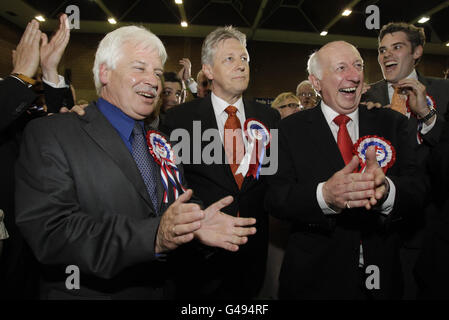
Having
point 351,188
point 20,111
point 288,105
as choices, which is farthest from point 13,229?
point 288,105

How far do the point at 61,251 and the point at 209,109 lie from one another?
134 cm

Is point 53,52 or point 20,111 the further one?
point 53,52

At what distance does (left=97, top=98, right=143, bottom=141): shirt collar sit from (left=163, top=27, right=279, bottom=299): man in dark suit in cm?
58

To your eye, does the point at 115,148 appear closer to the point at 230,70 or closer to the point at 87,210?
the point at 87,210

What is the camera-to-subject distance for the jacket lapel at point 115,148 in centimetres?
128

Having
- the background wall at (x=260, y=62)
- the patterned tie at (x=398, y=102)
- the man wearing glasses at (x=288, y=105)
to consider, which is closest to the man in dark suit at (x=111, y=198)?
the patterned tie at (x=398, y=102)

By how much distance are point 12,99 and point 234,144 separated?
1221 millimetres

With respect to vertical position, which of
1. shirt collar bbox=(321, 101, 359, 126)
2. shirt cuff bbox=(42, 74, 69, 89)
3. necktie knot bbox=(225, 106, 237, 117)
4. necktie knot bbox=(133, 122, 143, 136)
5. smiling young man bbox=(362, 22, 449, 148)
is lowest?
necktie knot bbox=(133, 122, 143, 136)

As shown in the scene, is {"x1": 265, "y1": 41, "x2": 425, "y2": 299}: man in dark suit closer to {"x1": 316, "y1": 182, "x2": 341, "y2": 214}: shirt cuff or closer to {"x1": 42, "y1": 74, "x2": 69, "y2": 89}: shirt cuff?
{"x1": 316, "y1": 182, "x2": 341, "y2": 214}: shirt cuff

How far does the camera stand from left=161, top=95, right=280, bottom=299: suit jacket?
193cm

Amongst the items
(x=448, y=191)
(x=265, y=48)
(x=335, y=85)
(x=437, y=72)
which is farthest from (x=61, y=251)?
(x=437, y=72)

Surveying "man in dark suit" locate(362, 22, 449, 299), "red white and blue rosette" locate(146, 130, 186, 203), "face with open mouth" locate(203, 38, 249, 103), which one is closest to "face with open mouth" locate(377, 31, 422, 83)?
"man in dark suit" locate(362, 22, 449, 299)

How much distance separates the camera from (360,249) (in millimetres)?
1643

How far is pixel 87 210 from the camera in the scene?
124cm
